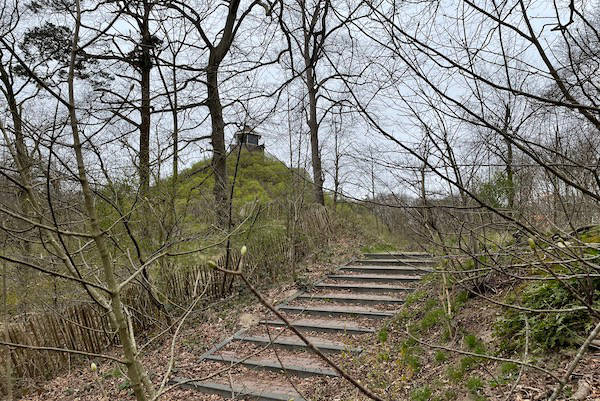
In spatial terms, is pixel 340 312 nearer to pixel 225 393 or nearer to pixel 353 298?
pixel 353 298

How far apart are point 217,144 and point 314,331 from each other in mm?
5468

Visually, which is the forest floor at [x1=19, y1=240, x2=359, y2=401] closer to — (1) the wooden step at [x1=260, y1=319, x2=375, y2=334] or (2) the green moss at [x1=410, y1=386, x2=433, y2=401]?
(1) the wooden step at [x1=260, y1=319, x2=375, y2=334]

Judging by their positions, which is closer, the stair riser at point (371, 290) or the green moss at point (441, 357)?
the green moss at point (441, 357)

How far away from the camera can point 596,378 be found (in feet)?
9.71

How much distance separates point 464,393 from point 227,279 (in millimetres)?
5350

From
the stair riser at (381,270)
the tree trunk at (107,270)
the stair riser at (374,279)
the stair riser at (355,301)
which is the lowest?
the stair riser at (355,301)

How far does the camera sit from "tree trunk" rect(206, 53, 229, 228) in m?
8.18

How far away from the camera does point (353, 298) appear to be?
23.8 ft

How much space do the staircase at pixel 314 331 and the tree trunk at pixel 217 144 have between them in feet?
7.54

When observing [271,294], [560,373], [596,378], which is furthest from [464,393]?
[271,294]

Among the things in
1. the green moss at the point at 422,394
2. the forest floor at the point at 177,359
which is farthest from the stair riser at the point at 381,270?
the green moss at the point at 422,394

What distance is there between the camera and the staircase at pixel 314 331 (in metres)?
4.98

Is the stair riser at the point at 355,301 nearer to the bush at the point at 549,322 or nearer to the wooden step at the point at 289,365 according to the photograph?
the wooden step at the point at 289,365

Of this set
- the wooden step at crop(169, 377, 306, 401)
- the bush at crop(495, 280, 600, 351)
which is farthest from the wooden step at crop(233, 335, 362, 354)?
the bush at crop(495, 280, 600, 351)
